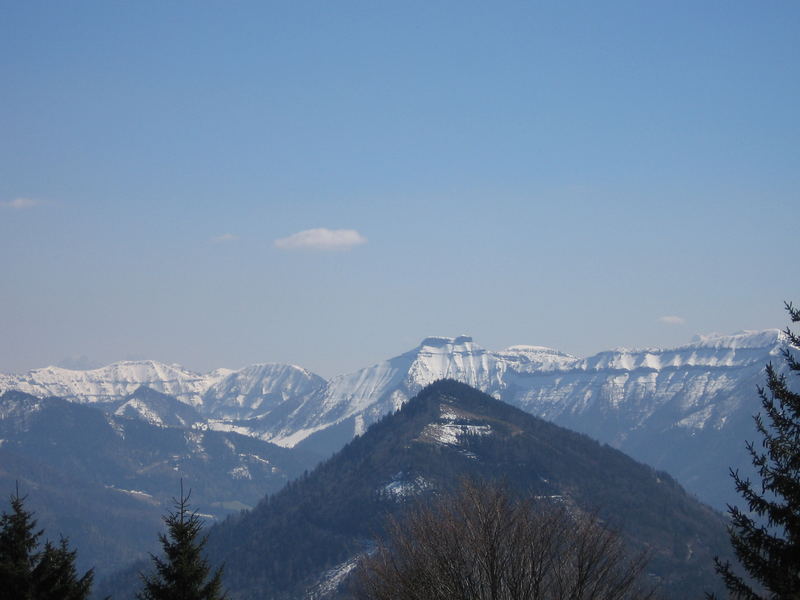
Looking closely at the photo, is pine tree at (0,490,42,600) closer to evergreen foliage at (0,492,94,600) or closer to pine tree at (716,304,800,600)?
evergreen foliage at (0,492,94,600)

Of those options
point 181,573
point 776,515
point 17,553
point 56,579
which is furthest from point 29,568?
point 776,515

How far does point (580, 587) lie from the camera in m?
41.8

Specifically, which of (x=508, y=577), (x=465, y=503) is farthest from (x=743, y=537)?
(x=465, y=503)

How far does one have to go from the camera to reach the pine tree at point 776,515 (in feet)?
92.6

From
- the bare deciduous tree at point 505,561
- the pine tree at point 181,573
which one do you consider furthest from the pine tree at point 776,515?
the pine tree at point 181,573

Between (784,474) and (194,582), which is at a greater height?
(784,474)

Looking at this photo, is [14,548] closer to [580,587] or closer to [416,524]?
[416,524]

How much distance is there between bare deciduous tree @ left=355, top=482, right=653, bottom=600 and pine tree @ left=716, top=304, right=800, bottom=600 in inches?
517

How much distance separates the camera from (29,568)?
44500 millimetres

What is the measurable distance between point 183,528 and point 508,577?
15558 millimetres

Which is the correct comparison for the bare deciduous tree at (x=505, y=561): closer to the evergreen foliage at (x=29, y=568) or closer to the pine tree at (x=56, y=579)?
the pine tree at (x=56, y=579)

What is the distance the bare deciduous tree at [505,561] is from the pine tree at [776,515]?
1313 cm

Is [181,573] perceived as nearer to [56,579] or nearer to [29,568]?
[56,579]

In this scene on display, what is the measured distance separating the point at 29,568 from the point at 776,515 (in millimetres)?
34031
